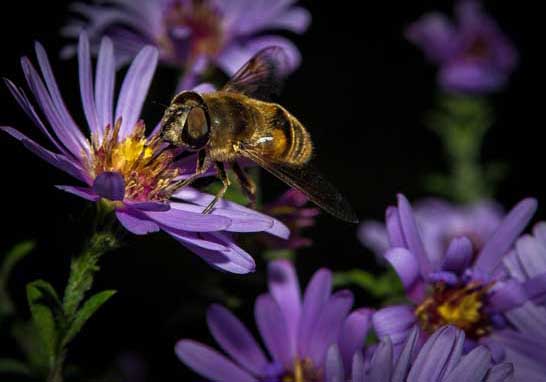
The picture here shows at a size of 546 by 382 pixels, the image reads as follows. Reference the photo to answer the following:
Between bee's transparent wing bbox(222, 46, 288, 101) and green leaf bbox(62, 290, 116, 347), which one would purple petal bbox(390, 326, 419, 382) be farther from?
bee's transparent wing bbox(222, 46, 288, 101)

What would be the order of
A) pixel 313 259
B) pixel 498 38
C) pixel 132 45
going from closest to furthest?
pixel 132 45 < pixel 313 259 < pixel 498 38

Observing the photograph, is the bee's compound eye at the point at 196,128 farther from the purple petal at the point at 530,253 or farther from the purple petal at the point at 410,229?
the purple petal at the point at 530,253

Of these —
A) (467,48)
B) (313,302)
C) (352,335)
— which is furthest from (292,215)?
(467,48)

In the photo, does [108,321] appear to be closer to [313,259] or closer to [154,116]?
[154,116]

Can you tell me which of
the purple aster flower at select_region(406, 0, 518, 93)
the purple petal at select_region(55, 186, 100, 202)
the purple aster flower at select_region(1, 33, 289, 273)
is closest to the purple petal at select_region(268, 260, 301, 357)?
the purple aster flower at select_region(1, 33, 289, 273)

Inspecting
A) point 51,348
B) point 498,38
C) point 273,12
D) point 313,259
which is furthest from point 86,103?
point 498,38

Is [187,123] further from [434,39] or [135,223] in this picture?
[434,39]
